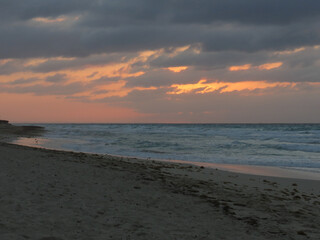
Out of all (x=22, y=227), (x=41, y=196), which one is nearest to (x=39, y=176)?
(x=41, y=196)

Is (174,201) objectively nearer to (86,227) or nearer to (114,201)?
(114,201)

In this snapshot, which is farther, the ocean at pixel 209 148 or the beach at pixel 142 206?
the ocean at pixel 209 148

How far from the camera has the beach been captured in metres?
6.02

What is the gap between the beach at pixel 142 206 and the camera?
602 centimetres

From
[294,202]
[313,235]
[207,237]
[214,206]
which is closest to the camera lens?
[207,237]

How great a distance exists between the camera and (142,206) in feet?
25.5

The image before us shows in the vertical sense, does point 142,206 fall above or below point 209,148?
above

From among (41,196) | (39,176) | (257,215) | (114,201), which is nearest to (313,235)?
(257,215)

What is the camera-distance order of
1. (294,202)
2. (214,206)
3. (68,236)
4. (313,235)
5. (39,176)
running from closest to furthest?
(68,236) < (313,235) < (214,206) < (294,202) < (39,176)

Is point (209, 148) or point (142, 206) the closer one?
point (142, 206)

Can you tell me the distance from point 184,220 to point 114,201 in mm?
2020

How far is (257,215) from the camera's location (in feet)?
25.1

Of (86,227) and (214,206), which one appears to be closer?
(86,227)

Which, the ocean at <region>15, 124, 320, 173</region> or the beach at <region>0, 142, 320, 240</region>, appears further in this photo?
the ocean at <region>15, 124, 320, 173</region>
